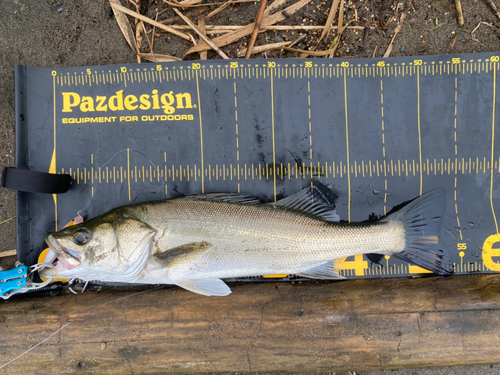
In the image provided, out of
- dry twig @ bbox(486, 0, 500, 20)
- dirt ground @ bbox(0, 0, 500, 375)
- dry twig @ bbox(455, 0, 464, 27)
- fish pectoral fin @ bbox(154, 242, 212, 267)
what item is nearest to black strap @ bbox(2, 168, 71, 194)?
dirt ground @ bbox(0, 0, 500, 375)

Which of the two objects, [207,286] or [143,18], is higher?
[143,18]

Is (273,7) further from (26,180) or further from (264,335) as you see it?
(264,335)

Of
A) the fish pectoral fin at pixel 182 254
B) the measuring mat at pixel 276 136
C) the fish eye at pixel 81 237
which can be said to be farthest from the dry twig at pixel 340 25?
the fish eye at pixel 81 237

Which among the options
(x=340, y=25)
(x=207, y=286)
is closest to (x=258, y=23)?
(x=340, y=25)

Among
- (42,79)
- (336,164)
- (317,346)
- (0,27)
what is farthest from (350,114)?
(0,27)

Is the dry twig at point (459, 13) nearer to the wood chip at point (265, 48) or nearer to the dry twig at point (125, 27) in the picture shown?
the wood chip at point (265, 48)

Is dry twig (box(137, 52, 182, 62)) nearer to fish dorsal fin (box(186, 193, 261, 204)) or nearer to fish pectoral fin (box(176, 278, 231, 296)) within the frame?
fish dorsal fin (box(186, 193, 261, 204))

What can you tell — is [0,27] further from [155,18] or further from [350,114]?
[350,114]
